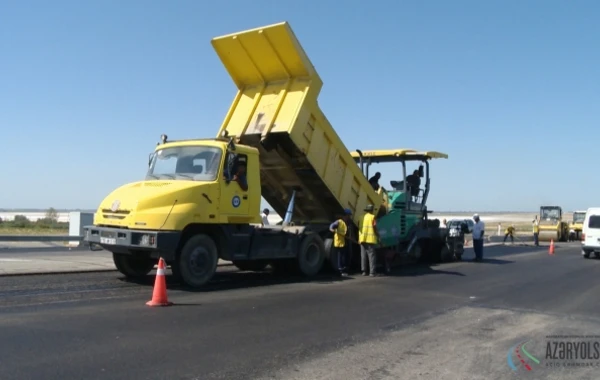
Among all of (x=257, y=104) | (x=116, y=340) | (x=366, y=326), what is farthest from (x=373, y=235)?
Answer: (x=116, y=340)

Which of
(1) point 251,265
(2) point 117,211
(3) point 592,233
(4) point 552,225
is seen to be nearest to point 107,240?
(2) point 117,211

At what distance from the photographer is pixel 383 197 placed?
613 inches

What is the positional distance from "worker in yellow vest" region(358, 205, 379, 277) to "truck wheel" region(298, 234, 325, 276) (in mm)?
998

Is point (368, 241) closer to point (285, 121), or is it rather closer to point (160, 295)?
point (285, 121)

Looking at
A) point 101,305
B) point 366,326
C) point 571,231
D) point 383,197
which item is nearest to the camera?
point 366,326

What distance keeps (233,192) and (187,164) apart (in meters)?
1.04

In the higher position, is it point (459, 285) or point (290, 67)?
point (290, 67)

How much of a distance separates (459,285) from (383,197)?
366cm

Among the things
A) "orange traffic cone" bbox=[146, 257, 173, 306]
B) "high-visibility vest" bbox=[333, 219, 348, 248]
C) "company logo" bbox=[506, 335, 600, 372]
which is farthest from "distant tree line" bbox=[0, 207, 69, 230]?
"company logo" bbox=[506, 335, 600, 372]

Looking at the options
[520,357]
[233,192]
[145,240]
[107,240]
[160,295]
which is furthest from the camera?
[233,192]

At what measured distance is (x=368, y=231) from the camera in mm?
14000

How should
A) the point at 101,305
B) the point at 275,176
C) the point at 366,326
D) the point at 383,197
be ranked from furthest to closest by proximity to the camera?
the point at 383,197, the point at 275,176, the point at 101,305, the point at 366,326

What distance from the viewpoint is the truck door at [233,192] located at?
11141 mm

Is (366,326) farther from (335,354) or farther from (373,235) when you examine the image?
(373,235)
